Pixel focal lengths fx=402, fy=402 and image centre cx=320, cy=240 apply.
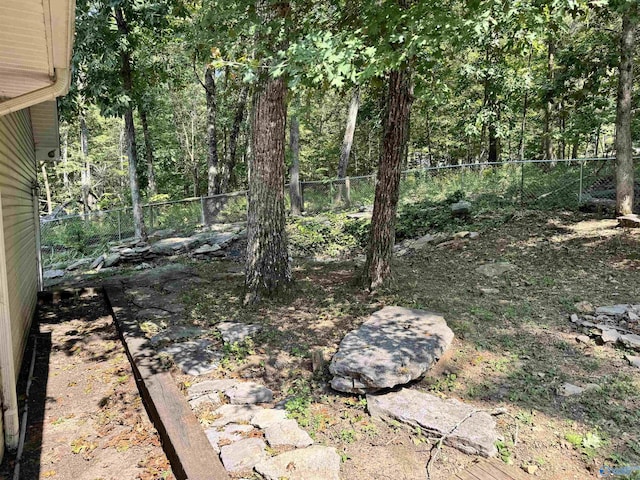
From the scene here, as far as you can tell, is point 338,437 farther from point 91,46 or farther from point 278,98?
point 91,46

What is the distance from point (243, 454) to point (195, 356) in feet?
5.19

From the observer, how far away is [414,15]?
3.55m

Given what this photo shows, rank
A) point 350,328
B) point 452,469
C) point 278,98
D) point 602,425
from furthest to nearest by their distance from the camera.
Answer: point 278,98
point 350,328
point 602,425
point 452,469

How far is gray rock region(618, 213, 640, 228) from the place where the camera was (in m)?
6.50

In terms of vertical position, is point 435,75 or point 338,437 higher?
point 435,75

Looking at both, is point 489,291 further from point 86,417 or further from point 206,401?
point 86,417

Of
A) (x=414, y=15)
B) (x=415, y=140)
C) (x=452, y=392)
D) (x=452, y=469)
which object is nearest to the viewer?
(x=452, y=469)

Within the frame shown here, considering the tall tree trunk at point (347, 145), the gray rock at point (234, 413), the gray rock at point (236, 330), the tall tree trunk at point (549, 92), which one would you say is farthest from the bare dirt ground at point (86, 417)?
the tall tree trunk at point (347, 145)

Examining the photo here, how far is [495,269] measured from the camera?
237 inches

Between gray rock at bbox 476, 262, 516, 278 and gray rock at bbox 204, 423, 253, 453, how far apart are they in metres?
4.35

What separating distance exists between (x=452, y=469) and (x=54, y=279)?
8.72 meters

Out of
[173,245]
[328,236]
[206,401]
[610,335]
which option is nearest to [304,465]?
[206,401]

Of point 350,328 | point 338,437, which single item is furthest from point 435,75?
point 338,437

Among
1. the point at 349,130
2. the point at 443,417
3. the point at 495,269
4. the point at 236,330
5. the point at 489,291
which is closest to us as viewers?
the point at 443,417
